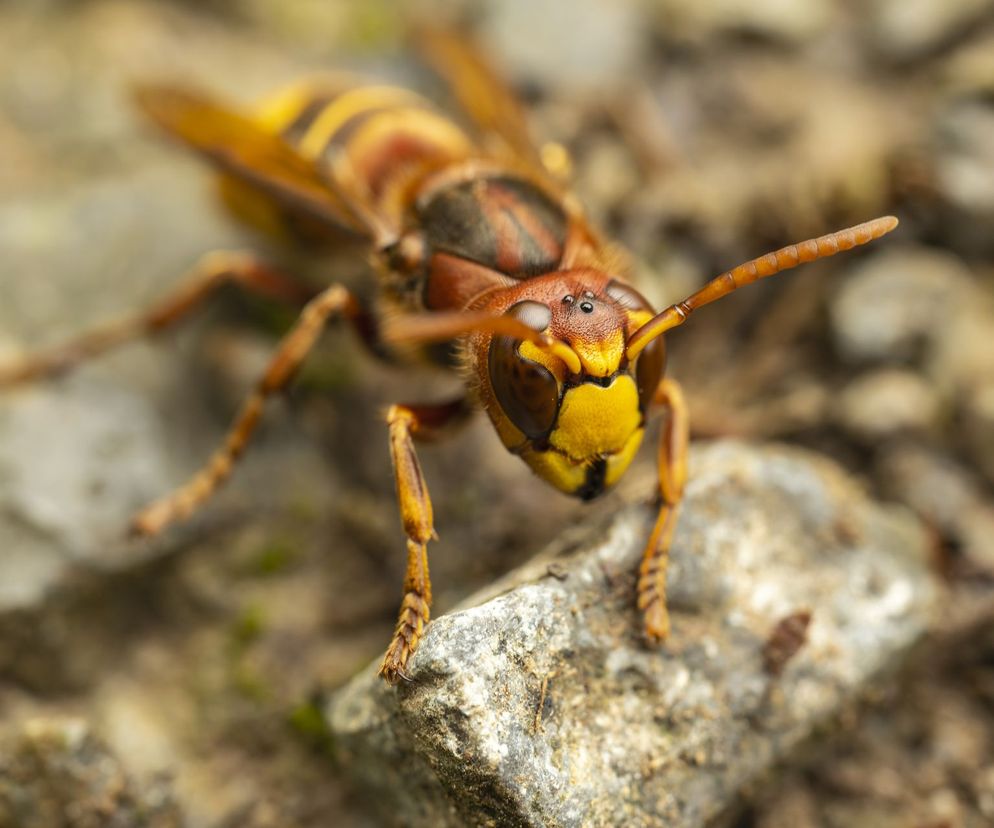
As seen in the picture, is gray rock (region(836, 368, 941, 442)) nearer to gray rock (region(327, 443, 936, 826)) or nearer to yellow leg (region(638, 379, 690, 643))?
gray rock (region(327, 443, 936, 826))

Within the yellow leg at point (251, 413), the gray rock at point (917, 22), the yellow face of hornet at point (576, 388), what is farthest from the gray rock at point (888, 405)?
the gray rock at point (917, 22)

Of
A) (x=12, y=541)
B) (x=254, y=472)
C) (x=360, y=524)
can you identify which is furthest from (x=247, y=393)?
(x=12, y=541)

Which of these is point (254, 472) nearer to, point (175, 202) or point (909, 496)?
point (175, 202)

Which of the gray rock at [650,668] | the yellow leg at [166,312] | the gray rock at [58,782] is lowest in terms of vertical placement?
the gray rock at [650,668]

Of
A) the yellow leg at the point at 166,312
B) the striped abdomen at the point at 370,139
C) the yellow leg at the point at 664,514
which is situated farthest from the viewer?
the yellow leg at the point at 166,312

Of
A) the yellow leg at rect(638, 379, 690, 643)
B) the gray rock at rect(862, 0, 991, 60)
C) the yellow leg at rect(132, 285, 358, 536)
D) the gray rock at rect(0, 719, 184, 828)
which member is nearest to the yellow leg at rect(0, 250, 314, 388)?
the yellow leg at rect(132, 285, 358, 536)

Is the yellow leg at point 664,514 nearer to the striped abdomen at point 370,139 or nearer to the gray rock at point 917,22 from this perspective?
the striped abdomen at point 370,139
